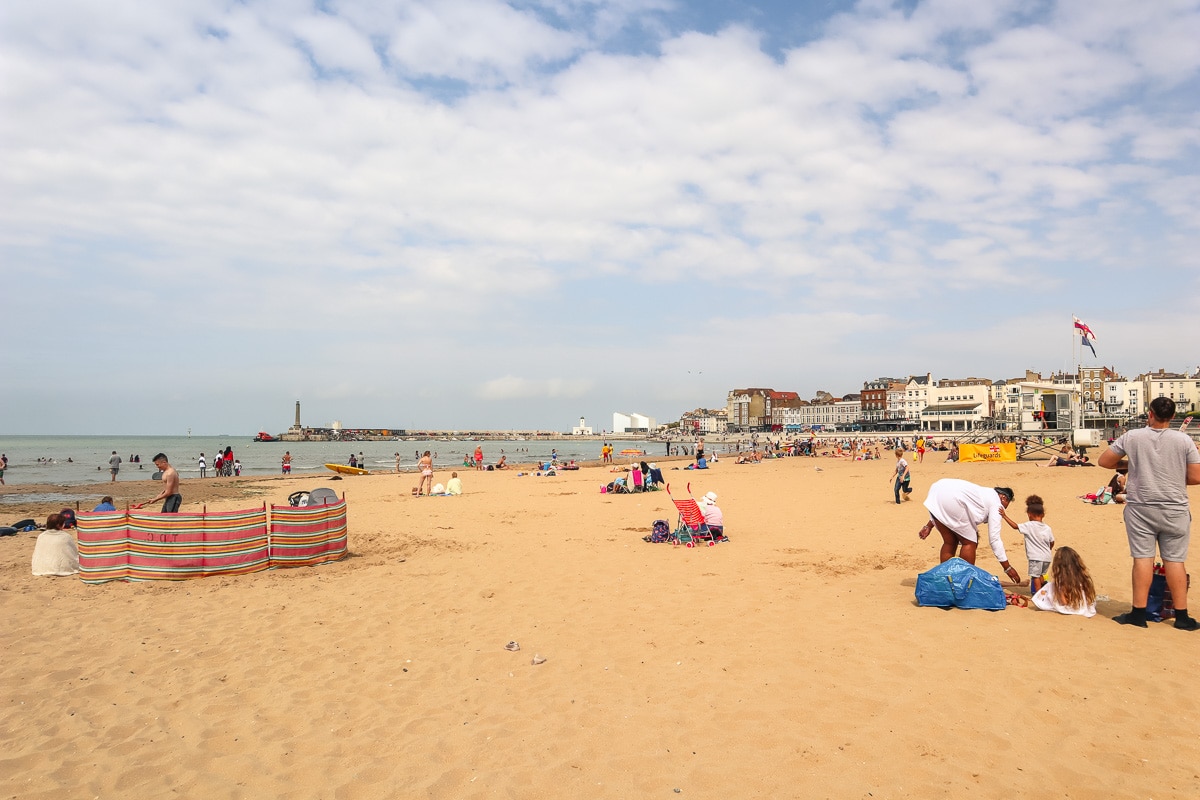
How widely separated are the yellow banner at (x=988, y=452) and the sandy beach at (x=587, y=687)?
2654 centimetres

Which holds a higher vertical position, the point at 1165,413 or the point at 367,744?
the point at 1165,413

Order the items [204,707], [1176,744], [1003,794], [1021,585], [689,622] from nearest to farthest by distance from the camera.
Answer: [1003,794] < [1176,744] < [204,707] < [689,622] < [1021,585]

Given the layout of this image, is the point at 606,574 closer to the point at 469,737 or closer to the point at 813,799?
the point at 469,737

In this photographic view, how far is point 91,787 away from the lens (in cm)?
404

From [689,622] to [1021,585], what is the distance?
4230 millimetres

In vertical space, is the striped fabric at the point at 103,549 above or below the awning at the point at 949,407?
below

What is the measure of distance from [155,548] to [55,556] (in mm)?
1694

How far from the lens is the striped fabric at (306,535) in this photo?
10.1m

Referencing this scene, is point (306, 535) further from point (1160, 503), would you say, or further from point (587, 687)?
point (1160, 503)

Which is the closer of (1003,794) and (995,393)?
(1003,794)

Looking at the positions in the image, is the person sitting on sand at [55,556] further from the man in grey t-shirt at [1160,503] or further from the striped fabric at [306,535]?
the man in grey t-shirt at [1160,503]

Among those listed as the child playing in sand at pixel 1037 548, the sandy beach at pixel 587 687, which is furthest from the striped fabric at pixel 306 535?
the child playing in sand at pixel 1037 548

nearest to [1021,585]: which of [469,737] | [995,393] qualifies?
[469,737]

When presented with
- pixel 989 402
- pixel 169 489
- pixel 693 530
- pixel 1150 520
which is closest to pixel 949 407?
pixel 989 402
